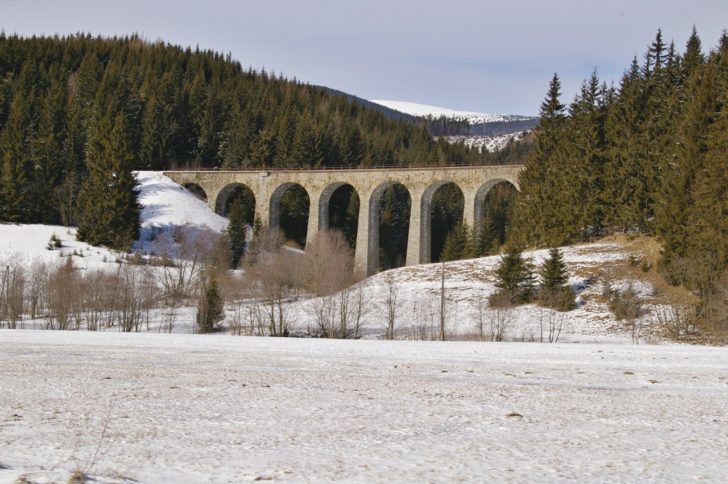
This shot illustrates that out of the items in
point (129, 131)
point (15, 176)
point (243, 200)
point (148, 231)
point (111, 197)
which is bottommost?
point (148, 231)

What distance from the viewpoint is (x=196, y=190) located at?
78.9 metres

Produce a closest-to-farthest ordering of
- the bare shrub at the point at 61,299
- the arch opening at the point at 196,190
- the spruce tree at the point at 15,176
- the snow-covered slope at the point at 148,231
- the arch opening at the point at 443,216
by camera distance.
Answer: the bare shrub at the point at 61,299
the snow-covered slope at the point at 148,231
the spruce tree at the point at 15,176
the arch opening at the point at 196,190
the arch opening at the point at 443,216

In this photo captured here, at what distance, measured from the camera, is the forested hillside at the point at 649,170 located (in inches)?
1368

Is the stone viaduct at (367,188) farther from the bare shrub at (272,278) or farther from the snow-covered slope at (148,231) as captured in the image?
the bare shrub at (272,278)

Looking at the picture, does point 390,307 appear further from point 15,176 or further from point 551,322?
point 15,176

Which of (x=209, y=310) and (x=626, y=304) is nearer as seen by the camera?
(x=626, y=304)

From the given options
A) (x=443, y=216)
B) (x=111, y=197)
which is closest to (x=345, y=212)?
(x=443, y=216)

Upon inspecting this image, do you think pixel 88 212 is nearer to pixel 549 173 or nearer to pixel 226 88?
pixel 549 173

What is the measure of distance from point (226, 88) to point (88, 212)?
5990 cm

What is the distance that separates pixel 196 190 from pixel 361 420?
73.0 meters

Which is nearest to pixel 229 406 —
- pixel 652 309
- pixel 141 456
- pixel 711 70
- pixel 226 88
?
pixel 141 456

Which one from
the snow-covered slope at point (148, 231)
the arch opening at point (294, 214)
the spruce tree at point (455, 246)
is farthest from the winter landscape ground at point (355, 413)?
the arch opening at point (294, 214)

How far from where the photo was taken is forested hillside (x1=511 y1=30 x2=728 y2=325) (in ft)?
114

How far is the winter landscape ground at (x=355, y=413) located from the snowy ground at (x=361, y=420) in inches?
1.1
